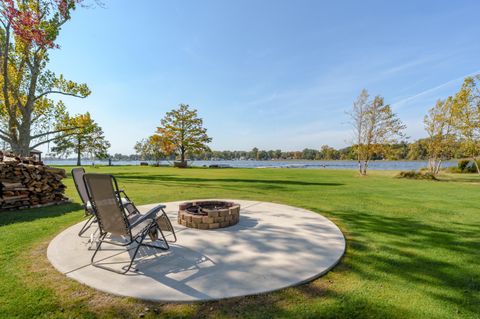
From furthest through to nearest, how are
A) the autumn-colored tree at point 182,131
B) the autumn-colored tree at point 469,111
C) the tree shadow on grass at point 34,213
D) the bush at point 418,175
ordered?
1. the autumn-colored tree at point 182,131
2. the autumn-colored tree at point 469,111
3. the bush at point 418,175
4. the tree shadow on grass at point 34,213

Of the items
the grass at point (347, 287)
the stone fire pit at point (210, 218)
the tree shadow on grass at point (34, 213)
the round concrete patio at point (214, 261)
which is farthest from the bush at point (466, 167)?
the tree shadow on grass at point (34, 213)

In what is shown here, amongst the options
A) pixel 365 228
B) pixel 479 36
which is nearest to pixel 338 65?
pixel 479 36

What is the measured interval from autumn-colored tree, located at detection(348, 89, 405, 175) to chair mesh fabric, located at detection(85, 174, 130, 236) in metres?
23.5

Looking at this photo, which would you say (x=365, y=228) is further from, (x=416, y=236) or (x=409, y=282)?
(x=409, y=282)

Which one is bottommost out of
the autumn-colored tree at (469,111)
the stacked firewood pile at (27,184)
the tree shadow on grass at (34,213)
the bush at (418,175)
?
the tree shadow on grass at (34,213)

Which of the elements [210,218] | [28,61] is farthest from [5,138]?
[210,218]

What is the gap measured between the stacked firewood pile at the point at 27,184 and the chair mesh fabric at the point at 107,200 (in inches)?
223

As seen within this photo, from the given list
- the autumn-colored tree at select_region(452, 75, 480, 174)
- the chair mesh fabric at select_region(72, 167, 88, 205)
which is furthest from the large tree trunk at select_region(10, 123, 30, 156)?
the autumn-colored tree at select_region(452, 75, 480, 174)

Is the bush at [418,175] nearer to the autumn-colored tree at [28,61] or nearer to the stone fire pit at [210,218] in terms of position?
the stone fire pit at [210,218]

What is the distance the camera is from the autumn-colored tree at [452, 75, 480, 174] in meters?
18.8

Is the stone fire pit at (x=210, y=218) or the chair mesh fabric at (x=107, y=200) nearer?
the chair mesh fabric at (x=107, y=200)

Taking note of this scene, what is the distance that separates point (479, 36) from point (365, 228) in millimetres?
14096

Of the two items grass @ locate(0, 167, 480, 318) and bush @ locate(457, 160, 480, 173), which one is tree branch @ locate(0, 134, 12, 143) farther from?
bush @ locate(457, 160, 480, 173)

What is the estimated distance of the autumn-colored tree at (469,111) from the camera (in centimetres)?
1878
